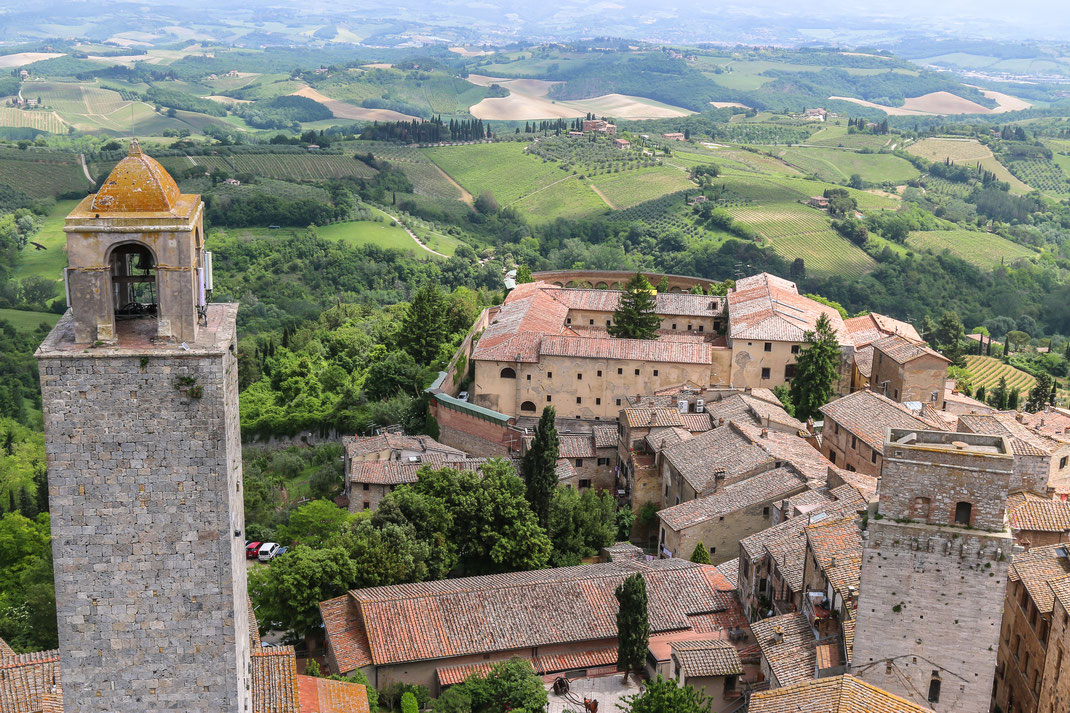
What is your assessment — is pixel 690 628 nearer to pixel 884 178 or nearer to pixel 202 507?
pixel 202 507

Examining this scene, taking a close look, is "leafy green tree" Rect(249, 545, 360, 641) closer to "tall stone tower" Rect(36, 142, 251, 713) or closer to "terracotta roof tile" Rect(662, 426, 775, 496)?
"terracotta roof tile" Rect(662, 426, 775, 496)

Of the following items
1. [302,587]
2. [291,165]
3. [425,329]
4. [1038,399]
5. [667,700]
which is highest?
[667,700]

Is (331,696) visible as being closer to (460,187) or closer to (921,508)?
(921,508)

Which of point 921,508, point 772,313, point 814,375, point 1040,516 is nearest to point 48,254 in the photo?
point 772,313

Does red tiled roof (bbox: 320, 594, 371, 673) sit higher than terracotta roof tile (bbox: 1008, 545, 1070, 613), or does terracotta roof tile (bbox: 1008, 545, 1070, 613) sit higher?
terracotta roof tile (bbox: 1008, 545, 1070, 613)

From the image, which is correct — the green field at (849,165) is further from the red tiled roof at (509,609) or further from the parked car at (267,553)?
the red tiled roof at (509,609)

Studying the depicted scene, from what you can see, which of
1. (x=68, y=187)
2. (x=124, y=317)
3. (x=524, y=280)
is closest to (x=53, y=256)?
(x=68, y=187)

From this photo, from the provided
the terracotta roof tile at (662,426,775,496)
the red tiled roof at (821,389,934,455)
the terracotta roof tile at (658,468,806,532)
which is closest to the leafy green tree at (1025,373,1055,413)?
the red tiled roof at (821,389,934,455)
